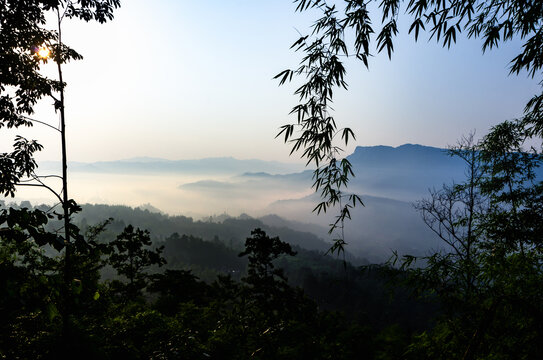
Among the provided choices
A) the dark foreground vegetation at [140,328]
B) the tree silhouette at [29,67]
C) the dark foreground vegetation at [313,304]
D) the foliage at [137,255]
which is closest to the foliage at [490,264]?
the dark foreground vegetation at [313,304]

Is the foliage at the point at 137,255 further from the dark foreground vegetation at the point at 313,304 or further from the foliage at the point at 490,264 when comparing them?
the foliage at the point at 490,264

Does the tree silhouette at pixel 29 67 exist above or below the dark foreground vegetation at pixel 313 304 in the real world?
above

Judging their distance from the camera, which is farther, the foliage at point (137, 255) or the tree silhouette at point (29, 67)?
the foliage at point (137, 255)

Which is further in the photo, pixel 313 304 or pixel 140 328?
pixel 313 304

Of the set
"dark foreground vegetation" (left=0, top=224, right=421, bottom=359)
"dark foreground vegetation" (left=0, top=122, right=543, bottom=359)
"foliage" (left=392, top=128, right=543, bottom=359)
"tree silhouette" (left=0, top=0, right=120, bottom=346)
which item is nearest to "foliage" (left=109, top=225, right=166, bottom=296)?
"dark foreground vegetation" (left=0, top=122, right=543, bottom=359)

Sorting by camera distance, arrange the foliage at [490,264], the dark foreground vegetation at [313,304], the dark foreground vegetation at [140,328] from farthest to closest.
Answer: the foliage at [490,264] → the dark foreground vegetation at [313,304] → the dark foreground vegetation at [140,328]

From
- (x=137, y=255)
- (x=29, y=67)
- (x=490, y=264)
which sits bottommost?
(x=137, y=255)

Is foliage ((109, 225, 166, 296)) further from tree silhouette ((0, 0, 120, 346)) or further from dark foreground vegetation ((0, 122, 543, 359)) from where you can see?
tree silhouette ((0, 0, 120, 346))

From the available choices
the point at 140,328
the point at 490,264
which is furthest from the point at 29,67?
the point at 490,264

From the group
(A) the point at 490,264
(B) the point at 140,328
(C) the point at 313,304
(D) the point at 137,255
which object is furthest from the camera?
(D) the point at 137,255

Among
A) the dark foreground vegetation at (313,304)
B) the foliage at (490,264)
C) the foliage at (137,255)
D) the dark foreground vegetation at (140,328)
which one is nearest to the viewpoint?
the dark foreground vegetation at (140,328)

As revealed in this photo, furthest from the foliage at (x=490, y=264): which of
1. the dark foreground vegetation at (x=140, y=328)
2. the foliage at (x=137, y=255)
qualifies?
the foliage at (x=137, y=255)

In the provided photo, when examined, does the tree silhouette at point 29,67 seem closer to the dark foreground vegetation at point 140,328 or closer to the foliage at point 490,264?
the dark foreground vegetation at point 140,328

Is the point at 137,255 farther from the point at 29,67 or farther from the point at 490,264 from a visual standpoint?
the point at 490,264
